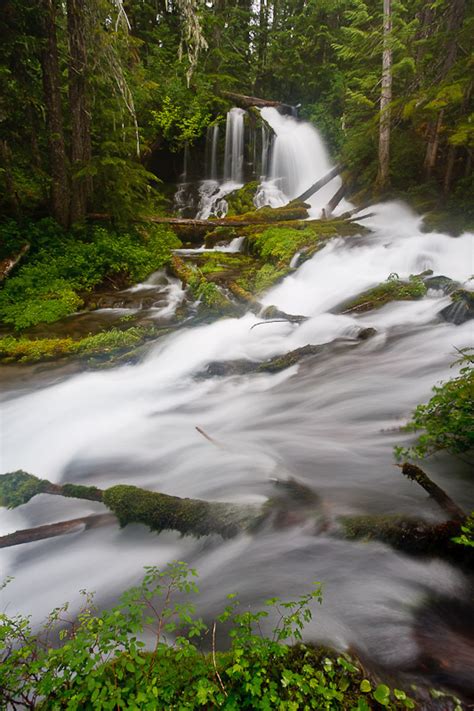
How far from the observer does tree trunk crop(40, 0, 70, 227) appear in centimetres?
798

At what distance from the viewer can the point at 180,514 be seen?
9.75ft

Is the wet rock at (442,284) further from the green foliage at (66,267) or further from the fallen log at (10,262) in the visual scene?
the fallen log at (10,262)

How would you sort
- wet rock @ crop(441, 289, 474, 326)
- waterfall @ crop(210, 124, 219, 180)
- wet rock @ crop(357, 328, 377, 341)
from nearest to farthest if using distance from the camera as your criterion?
wet rock @ crop(441, 289, 474, 326)
wet rock @ crop(357, 328, 377, 341)
waterfall @ crop(210, 124, 219, 180)

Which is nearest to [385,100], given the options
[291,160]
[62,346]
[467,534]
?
[291,160]

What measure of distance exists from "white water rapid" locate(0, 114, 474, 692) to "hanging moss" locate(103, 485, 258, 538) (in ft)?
0.30

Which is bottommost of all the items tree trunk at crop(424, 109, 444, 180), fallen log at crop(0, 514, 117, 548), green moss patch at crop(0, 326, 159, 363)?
fallen log at crop(0, 514, 117, 548)

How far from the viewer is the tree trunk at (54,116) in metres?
7.98

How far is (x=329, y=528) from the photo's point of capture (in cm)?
275

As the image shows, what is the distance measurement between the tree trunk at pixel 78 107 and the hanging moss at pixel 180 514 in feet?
25.9

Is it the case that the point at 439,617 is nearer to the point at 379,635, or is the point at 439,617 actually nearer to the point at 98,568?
the point at 379,635

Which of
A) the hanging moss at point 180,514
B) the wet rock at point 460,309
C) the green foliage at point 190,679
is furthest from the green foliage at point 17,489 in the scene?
the wet rock at point 460,309

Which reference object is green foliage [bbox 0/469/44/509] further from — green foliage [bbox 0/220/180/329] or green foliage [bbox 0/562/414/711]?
green foliage [bbox 0/220/180/329]

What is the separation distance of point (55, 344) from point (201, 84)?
16696 millimetres

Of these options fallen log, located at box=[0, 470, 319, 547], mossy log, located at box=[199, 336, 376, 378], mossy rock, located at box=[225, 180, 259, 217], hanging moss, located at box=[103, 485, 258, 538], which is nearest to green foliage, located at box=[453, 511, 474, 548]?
fallen log, located at box=[0, 470, 319, 547]
